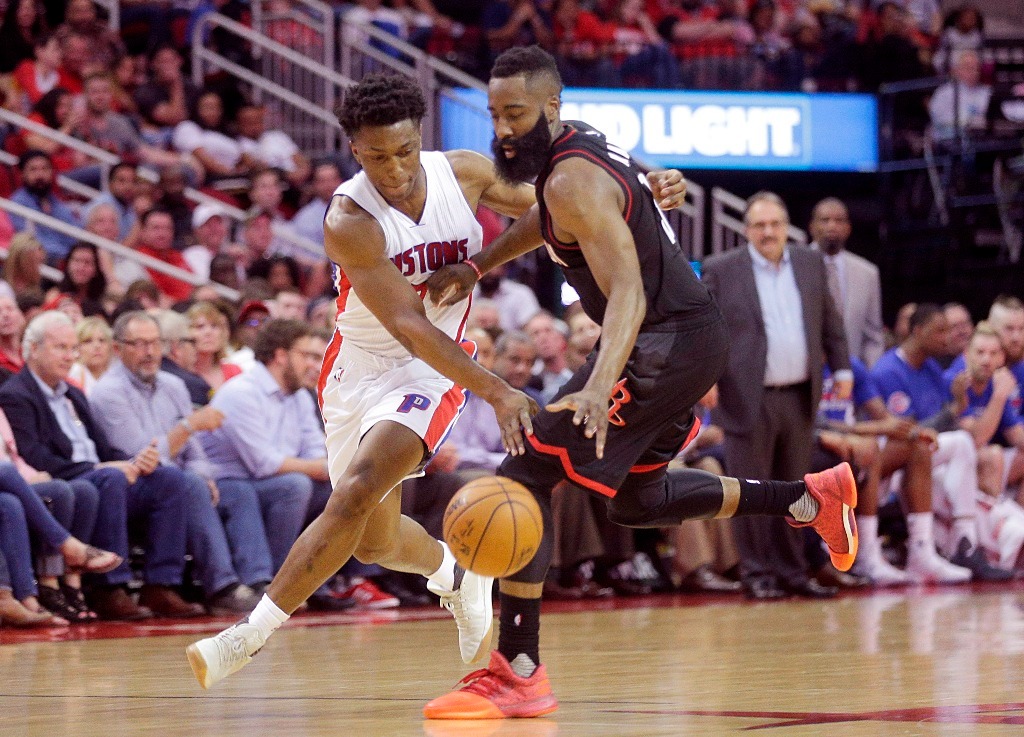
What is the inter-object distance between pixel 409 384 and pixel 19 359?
373 cm

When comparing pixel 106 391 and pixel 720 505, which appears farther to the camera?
pixel 106 391

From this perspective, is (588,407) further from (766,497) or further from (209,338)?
(209,338)

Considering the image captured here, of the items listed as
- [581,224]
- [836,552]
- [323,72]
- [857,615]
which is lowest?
[857,615]

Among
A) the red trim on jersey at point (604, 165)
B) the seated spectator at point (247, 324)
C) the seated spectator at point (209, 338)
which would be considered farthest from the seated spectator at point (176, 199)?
the red trim on jersey at point (604, 165)

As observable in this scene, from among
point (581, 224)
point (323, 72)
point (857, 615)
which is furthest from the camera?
point (323, 72)

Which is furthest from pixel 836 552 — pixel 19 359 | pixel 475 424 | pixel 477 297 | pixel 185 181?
pixel 185 181

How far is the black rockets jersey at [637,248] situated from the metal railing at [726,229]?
28.9 ft

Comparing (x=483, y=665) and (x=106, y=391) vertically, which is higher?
(x=106, y=391)

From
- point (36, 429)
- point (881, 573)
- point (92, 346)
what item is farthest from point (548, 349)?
point (36, 429)

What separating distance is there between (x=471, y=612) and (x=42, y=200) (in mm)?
6376

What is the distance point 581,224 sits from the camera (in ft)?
14.1

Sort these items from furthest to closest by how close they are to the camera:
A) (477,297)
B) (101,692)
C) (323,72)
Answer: (323,72), (477,297), (101,692)

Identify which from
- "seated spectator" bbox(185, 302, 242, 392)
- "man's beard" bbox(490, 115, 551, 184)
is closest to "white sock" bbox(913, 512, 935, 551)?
"seated spectator" bbox(185, 302, 242, 392)

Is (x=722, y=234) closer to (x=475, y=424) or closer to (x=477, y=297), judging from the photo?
(x=477, y=297)
